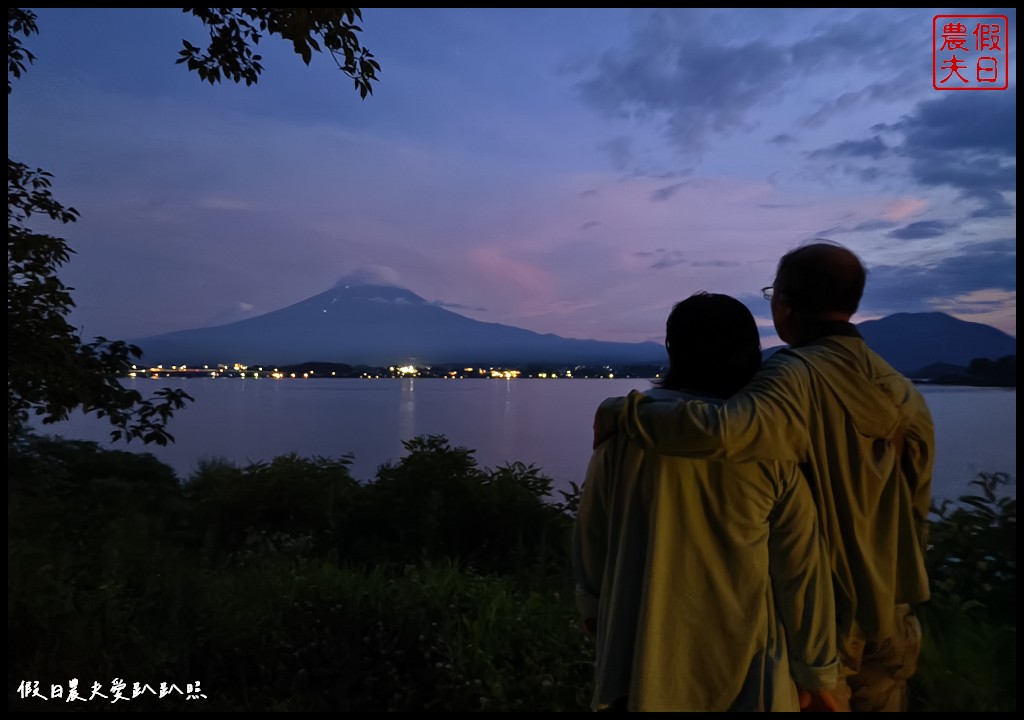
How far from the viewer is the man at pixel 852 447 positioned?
180 cm

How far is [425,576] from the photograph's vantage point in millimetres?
4418

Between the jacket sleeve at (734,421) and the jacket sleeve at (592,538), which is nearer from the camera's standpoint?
the jacket sleeve at (734,421)

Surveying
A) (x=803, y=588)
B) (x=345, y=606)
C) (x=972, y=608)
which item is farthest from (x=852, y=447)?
(x=345, y=606)

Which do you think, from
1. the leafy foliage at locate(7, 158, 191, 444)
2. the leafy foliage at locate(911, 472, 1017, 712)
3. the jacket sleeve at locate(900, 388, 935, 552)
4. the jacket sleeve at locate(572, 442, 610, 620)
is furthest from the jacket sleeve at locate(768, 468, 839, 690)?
the leafy foliage at locate(7, 158, 191, 444)

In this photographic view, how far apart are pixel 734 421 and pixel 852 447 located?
51cm

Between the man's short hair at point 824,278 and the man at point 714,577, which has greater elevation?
the man's short hair at point 824,278

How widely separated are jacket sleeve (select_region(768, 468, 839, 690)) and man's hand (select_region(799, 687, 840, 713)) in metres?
0.05

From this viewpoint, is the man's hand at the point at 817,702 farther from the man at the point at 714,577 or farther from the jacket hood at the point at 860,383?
the jacket hood at the point at 860,383

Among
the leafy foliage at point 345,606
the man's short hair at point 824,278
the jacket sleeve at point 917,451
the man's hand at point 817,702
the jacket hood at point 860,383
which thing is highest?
the man's short hair at point 824,278

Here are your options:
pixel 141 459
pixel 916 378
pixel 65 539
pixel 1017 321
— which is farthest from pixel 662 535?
pixel 141 459

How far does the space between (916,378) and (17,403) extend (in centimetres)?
501

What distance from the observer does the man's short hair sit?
1.97 m

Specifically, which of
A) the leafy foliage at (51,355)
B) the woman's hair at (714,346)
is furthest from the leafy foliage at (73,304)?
the woman's hair at (714,346)

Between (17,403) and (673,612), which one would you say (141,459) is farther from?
(673,612)
